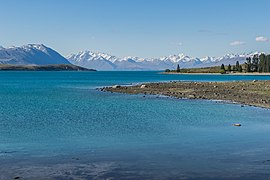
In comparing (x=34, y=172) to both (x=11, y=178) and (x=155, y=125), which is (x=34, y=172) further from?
(x=155, y=125)

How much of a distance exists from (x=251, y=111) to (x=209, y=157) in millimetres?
28493

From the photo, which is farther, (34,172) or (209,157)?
(209,157)

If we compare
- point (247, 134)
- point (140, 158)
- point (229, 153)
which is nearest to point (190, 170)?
point (140, 158)

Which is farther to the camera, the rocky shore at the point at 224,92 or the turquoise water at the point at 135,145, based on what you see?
the rocky shore at the point at 224,92

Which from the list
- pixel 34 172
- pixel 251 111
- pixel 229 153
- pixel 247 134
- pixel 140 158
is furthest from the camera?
pixel 251 111

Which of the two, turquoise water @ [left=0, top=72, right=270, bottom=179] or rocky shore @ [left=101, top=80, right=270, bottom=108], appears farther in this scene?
rocky shore @ [left=101, top=80, right=270, bottom=108]

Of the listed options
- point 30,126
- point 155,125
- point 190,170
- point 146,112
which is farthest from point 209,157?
point 146,112

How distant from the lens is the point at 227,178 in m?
20.3

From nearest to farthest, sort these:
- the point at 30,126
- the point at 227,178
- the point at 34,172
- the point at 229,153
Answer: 1. the point at 227,178
2. the point at 34,172
3. the point at 229,153
4. the point at 30,126

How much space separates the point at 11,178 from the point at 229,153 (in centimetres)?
1400

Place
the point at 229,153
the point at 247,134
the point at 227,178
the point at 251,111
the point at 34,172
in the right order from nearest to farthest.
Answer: the point at 227,178 → the point at 34,172 → the point at 229,153 → the point at 247,134 → the point at 251,111

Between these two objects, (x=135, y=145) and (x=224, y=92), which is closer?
(x=135, y=145)

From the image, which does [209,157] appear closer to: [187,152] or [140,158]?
[187,152]

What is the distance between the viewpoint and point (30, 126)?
3938cm
